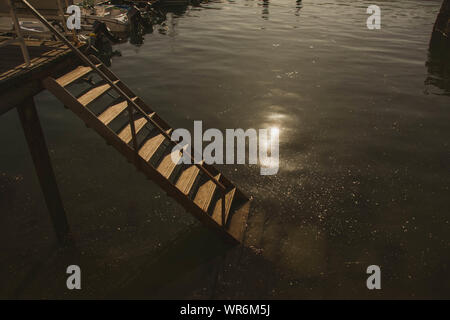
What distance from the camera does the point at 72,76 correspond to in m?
6.33

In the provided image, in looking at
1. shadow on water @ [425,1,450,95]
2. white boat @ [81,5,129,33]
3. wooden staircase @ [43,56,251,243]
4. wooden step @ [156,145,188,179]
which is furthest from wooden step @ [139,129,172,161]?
white boat @ [81,5,129,33]

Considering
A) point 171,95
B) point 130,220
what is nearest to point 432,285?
point 130,220

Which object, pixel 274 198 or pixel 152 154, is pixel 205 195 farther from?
pixel 274 198

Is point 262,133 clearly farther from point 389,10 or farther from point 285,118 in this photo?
point 389,10

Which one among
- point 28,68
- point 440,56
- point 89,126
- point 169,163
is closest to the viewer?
point 28,68

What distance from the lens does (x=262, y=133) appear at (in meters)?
12.1

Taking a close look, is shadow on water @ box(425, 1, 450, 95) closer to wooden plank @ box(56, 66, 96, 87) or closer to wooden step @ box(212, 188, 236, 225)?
wooden step @ box(212, 188, 236, 225)

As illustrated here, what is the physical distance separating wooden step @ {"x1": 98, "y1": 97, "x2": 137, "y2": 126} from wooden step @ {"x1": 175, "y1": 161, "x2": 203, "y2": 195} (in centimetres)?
194

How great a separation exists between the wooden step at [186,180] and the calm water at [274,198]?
142cm

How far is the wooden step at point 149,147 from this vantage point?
641 centimetres

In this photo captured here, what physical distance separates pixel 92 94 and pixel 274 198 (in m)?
5.36

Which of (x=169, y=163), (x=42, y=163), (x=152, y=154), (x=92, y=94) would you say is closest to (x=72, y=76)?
(x=92, y=94)

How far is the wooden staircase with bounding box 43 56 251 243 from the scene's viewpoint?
18.8 ft

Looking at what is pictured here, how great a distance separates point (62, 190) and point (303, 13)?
1508 inches
